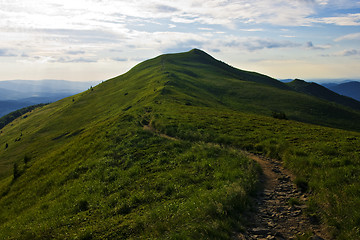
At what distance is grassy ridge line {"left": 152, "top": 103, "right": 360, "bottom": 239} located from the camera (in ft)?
30.4

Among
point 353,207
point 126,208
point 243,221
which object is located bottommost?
point 126,208

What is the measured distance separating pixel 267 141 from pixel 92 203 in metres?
16.4

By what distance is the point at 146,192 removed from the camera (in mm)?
14391

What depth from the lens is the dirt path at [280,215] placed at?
8.92 m

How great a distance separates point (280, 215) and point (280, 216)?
87 millimetres

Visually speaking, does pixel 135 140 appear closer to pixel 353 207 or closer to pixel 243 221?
pixel 243 221

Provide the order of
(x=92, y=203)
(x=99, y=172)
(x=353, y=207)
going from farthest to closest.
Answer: (x=99, y=172) → (x=92, y=203) → (x=353, y=207)

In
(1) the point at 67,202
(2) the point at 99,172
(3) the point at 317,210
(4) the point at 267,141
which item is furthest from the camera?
(4) the point at 267,141

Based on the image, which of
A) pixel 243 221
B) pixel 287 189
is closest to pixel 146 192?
pixel 243 221

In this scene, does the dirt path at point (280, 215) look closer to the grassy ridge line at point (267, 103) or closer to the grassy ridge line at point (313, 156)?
the grassy ridge line at point (313, 156)

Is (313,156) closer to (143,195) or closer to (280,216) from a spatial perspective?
(280,216)

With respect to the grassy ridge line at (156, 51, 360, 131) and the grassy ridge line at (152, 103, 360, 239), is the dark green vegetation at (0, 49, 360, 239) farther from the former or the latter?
the grassy ridge line at (156, 51, 360, 131)

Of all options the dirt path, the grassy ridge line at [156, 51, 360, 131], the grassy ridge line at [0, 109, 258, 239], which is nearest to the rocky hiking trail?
the dirt path

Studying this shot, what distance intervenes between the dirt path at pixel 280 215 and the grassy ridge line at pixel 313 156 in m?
0.55
